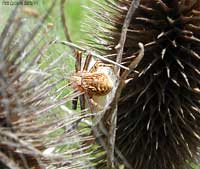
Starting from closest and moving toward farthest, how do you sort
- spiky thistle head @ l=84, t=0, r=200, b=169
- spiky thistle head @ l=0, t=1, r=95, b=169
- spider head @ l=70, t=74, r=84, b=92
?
spiky thistle head @ l=0, t=1, r=95, b=169, spider head @ l=70, t=74, r=84, b=92, spiky thistle head @ l=84, t=0, r=200, b=169

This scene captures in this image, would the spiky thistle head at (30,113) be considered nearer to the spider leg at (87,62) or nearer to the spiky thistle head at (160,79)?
the spider leg at (87,62)

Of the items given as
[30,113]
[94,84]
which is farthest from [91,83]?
[30,113]

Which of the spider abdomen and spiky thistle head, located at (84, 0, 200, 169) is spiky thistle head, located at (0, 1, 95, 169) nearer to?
the spider abdomen

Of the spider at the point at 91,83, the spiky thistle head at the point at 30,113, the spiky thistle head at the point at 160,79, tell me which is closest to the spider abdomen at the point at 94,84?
the spider at the point at 91,83

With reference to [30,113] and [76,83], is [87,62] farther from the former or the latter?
[30,113]

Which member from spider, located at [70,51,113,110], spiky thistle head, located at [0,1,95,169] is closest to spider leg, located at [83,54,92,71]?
spider, located at [70,51,113,110]

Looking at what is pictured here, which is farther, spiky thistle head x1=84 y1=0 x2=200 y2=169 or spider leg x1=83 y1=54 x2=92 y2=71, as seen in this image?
spiky thistle head x1=84 y1=0 x2=200 y2=169

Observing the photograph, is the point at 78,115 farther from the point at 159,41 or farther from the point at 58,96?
the point at 159,41

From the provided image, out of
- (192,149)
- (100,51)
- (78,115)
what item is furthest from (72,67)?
(192,149)
